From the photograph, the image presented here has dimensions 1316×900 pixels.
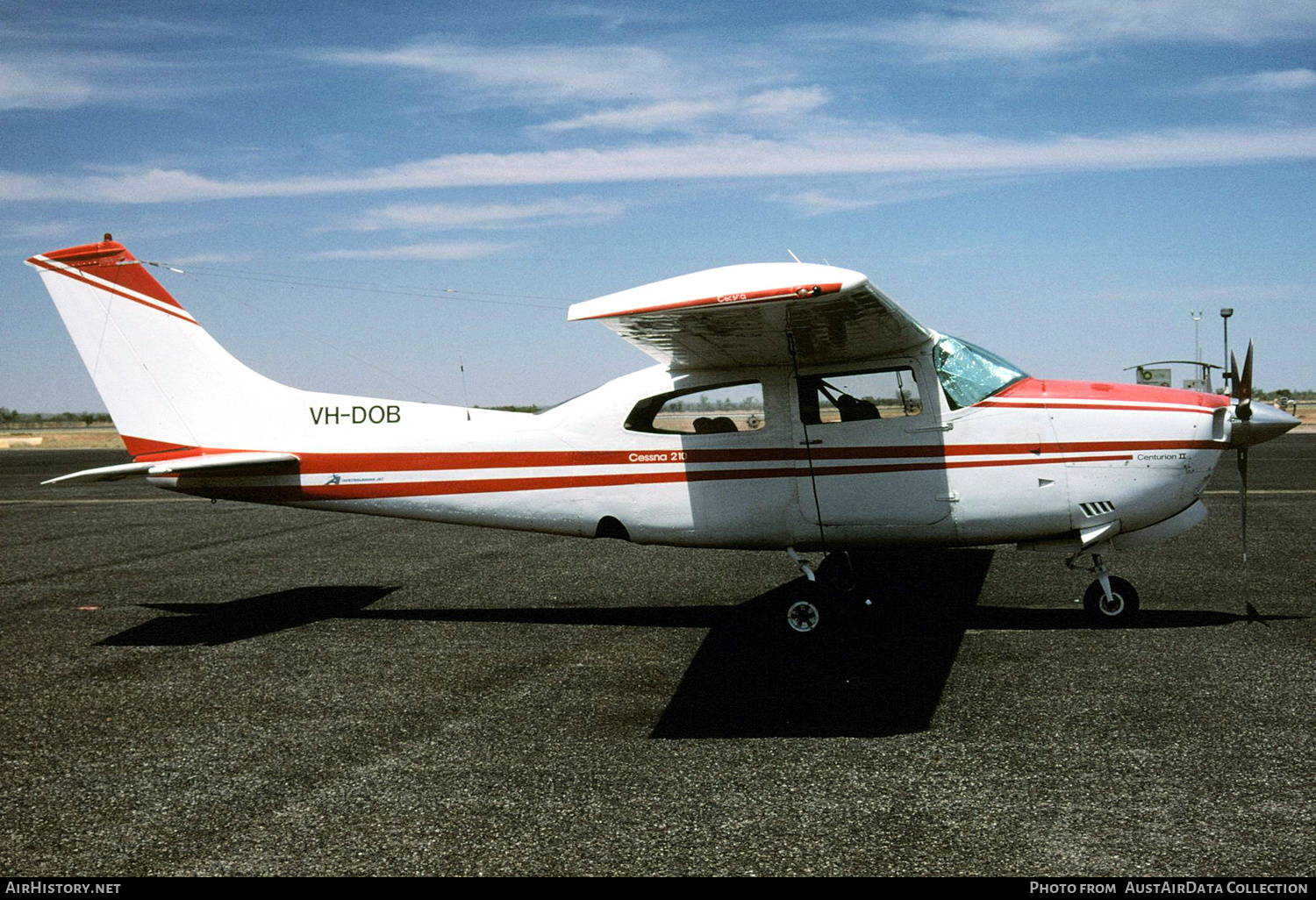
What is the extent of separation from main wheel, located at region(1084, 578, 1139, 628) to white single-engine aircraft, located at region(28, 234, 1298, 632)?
2 cm

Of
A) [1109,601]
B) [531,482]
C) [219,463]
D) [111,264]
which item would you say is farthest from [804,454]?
[111,264]

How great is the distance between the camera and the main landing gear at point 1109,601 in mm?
7609

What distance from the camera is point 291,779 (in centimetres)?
484

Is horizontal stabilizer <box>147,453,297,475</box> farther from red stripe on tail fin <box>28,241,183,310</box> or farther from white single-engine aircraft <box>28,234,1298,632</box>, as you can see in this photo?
red stripe on tail fin <box>28,241,183,310</box>

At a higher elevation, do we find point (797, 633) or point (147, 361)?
point (147, 361)

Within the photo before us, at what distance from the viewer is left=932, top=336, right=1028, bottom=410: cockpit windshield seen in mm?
7555

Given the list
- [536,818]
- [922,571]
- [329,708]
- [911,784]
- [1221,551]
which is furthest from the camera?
[1221,551]

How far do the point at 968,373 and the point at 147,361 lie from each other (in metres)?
7.60

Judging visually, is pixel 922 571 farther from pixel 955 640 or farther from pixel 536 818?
pixel 536 818

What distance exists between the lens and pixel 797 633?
746cm

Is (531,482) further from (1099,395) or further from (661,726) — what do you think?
(1099,395)

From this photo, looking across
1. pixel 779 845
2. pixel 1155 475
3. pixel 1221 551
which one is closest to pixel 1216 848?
pixel 779 845

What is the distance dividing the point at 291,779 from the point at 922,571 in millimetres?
7176

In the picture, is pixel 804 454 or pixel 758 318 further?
pixel 804 454
